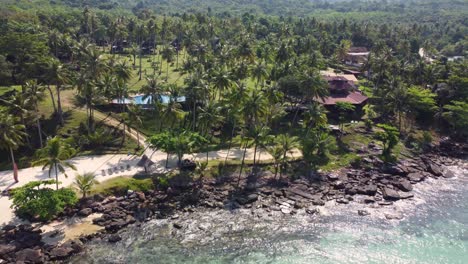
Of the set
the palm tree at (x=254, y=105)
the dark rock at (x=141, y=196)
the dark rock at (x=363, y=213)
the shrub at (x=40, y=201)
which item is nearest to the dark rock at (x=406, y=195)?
the dark rock at (x=363, y=213)

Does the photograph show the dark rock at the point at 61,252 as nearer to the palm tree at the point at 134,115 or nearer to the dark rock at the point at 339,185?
the palm tree at the point at 134,115

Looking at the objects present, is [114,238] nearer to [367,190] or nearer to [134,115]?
[134,115]

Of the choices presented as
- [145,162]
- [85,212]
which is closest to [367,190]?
[145,162]

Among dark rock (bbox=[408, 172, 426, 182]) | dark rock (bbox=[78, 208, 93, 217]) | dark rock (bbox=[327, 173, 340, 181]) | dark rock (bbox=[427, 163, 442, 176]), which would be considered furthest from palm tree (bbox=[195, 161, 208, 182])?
dark rock (bbox=[427, 163, 442, 176])

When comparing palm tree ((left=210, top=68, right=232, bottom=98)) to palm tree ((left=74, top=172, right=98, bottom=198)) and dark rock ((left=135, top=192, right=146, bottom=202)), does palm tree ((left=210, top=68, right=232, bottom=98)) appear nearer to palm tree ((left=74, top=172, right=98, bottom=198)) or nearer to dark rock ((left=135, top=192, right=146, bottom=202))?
dark rock ((left=135, top=192, right=146, bottom=202))

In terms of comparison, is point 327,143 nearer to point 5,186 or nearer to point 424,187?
point 424,187

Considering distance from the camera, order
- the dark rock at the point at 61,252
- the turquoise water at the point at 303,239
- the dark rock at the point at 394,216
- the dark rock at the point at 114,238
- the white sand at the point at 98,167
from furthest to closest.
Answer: the dark rock at the point at 394,216
the white sand at the point at 98,167
the dark rock at the point at 114,238
the turquoise water at the point at 303,239
the dark rock at the point at 61,252
